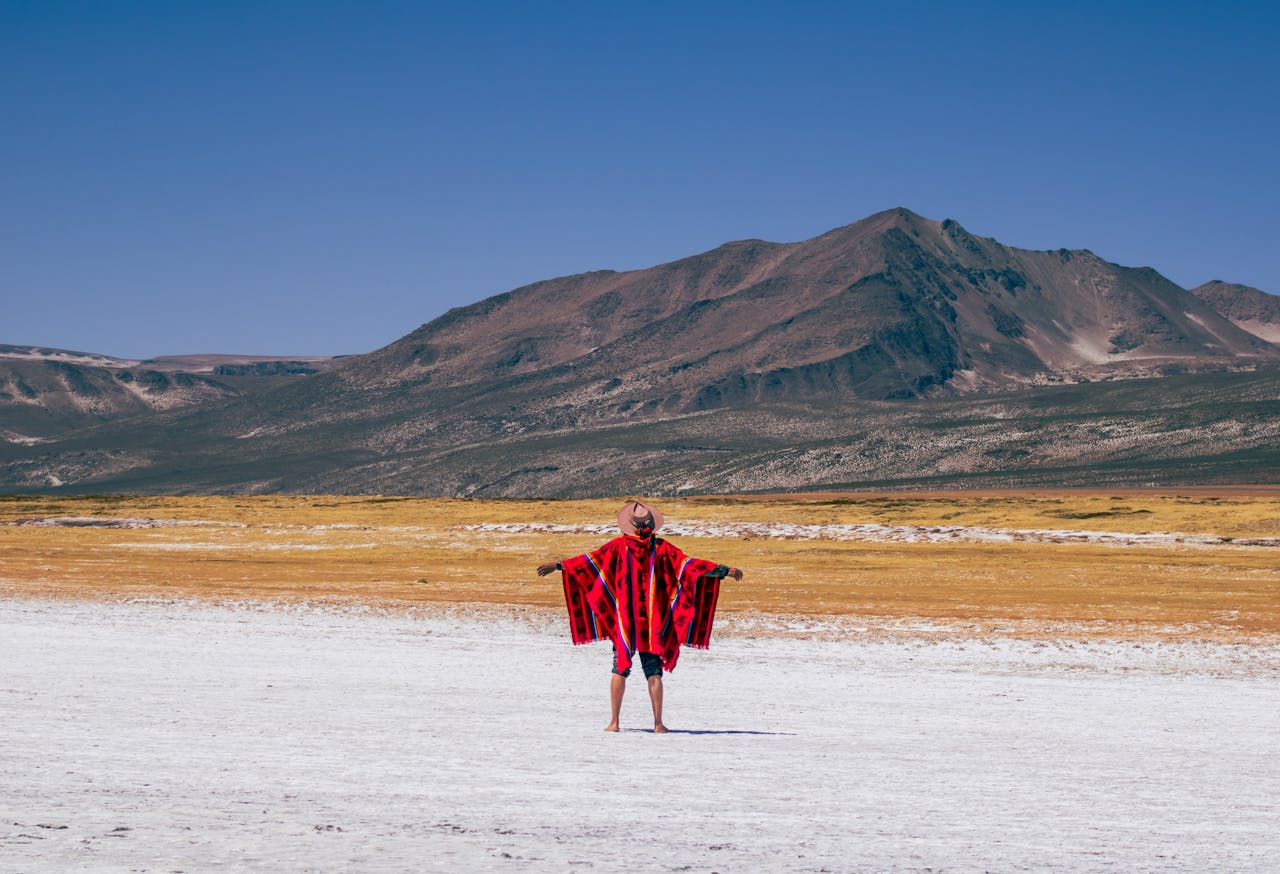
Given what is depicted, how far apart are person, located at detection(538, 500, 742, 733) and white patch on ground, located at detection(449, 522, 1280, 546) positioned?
197ft

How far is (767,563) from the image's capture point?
2311 inches

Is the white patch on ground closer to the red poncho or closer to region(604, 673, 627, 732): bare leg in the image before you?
region(604, 673, 627, 732): bare leg

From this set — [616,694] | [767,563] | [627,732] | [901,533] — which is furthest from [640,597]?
[901,533]

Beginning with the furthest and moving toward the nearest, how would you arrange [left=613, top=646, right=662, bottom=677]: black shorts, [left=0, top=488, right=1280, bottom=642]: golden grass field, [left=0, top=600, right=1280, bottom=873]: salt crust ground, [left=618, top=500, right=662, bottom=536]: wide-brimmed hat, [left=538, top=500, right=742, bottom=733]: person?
[left=0, top=488, right=1280, bottom=642]: golden grass field → [left=613, top=646, right=662, bottom=677]: black shorts → [left=538, top=500, right=742, bottom=733]: person → [left=618, top=500, right=662, bottom=536]: wide-brimmed hat → [left=0, top=600, right=1280, bottom=873]: salt crust ground

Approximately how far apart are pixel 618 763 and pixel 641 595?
2.04 meters

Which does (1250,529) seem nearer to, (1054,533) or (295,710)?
(1054,533)

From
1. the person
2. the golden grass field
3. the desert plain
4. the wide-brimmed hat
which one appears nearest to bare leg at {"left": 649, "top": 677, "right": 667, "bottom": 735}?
the person

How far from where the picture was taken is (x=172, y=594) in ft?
121

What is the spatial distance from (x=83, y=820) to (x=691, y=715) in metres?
8.65

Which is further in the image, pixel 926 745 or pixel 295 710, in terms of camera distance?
Answer: pixel 295 710

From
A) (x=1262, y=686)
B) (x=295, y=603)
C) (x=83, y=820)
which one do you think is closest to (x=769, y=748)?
(x=83, y=820)

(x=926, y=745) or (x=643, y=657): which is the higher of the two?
(x=643, y=657)

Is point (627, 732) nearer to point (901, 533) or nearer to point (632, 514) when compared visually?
point (632, 514)

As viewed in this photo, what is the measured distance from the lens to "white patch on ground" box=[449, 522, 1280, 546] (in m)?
71.6
